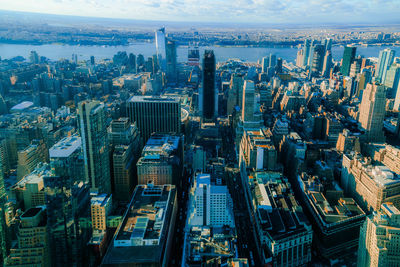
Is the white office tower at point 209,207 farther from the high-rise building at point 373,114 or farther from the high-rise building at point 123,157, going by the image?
the high-rise building at point 373,114

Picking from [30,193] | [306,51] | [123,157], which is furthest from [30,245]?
[306,51]

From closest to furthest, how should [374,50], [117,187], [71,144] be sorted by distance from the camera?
[71,144]
[117,187]
[374,50]

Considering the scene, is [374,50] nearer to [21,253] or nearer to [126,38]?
[126,38]

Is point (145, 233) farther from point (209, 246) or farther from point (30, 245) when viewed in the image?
point (30, 245)

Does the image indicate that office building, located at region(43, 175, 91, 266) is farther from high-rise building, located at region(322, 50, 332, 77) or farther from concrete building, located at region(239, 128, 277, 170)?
high-rise building, located at region(322, 50, 332, 77)

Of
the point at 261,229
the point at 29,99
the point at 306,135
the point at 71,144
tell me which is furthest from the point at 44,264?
the point at 29,99
